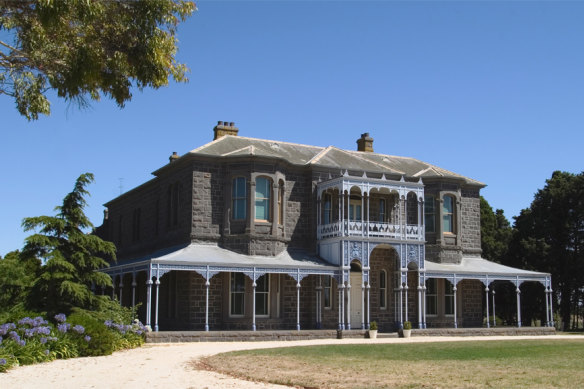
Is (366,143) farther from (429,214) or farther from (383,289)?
(383,289)

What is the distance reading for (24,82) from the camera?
12648mm

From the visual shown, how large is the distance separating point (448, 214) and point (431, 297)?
4.05m

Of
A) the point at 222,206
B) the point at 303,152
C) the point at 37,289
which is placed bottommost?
the point at 37,289

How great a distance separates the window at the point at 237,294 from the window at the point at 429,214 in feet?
32.2

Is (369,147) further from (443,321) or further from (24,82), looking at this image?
(24,82)

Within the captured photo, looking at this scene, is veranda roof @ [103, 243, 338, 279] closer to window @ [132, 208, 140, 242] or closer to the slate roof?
the slate roof

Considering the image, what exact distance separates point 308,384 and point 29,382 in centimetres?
514

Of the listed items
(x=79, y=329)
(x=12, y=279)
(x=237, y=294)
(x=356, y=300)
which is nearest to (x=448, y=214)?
(x=356, y=300)

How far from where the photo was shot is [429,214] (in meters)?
33.3

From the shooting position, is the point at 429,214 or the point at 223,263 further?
the point at 429,214

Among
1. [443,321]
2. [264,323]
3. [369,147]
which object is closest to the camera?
[264,323]

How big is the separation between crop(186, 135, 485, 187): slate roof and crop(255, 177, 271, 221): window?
3.90ft

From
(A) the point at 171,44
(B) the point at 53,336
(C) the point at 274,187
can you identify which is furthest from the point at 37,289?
(A) the point at 171,44

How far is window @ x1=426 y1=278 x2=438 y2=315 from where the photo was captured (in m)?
32.9
